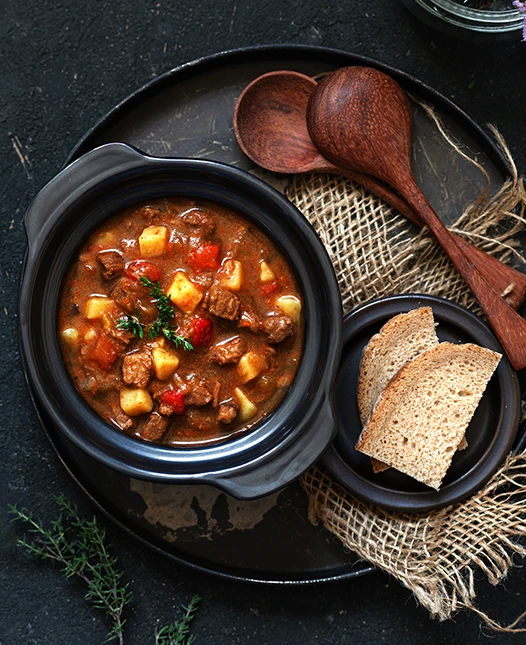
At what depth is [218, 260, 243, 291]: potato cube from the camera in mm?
3064

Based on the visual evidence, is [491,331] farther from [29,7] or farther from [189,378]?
[29,7]

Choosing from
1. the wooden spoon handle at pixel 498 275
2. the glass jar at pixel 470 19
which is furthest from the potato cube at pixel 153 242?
the glass jar at pixel 470 19

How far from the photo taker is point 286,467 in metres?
2.83

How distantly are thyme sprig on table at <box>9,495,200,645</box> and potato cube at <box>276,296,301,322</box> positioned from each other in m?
1.49

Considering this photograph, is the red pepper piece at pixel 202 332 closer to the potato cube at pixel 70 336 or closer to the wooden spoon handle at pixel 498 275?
the potato cube at pixel 70 336

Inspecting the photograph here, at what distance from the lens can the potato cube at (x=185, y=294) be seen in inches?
120

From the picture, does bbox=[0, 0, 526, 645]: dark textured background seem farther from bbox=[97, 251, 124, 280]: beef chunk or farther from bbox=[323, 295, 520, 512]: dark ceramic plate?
bbox=[97, 251, 124, 280]: beef chunk

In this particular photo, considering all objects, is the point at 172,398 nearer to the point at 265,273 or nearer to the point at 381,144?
the point at 265,273

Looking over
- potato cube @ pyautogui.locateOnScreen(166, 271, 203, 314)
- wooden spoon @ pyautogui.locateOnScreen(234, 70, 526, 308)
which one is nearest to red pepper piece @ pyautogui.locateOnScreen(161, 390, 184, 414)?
potato cube @ pyautogui.locateOnScreen(166, 271, 203, 314)

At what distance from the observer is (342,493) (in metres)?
3.41

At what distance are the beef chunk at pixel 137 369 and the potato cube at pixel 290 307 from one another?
0.63 meters

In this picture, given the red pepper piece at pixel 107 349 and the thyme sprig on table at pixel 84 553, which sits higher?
the red pepper piece at pixel 107 349

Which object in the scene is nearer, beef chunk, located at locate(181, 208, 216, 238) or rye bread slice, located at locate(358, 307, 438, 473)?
beef chunk, located at locate(181, 208, 216, 238)

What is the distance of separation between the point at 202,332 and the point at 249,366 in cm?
26
